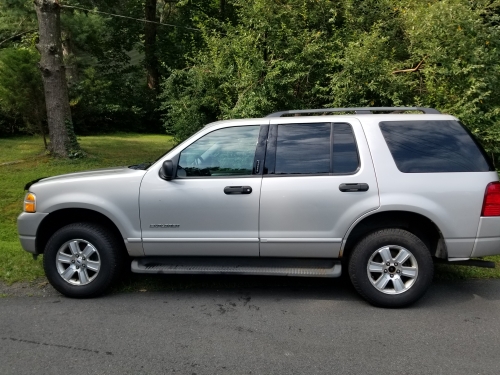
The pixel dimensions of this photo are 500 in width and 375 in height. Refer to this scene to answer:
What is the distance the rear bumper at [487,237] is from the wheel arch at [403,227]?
0.98 ft

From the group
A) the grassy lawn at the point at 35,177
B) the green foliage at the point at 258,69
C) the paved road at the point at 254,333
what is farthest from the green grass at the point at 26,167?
the green foliage at the point at 258,69

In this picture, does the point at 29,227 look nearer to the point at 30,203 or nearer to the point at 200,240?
the point at 30,203

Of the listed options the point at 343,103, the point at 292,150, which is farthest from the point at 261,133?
the point at 343,103

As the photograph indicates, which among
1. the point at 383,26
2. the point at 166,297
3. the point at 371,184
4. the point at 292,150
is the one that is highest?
the point at 383,26

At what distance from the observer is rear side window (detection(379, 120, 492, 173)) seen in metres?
4.50

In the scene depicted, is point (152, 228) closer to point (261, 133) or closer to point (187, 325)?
point (187, 325)

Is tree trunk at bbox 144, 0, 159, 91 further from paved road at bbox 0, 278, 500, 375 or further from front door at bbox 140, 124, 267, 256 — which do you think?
paved road at bbox 0, 278, 500, 375

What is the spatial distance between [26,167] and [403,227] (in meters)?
9.62

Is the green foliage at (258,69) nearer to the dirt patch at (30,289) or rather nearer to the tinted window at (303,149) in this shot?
the tinted window at (303,149)

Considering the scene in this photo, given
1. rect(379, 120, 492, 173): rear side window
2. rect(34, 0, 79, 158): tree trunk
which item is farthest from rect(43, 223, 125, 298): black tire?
rect(34, 0, 79, 158): tree trunk

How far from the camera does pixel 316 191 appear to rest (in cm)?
452

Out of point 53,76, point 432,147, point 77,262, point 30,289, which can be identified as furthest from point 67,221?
point 53,76

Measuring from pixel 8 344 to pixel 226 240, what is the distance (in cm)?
206

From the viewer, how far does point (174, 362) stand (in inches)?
141
